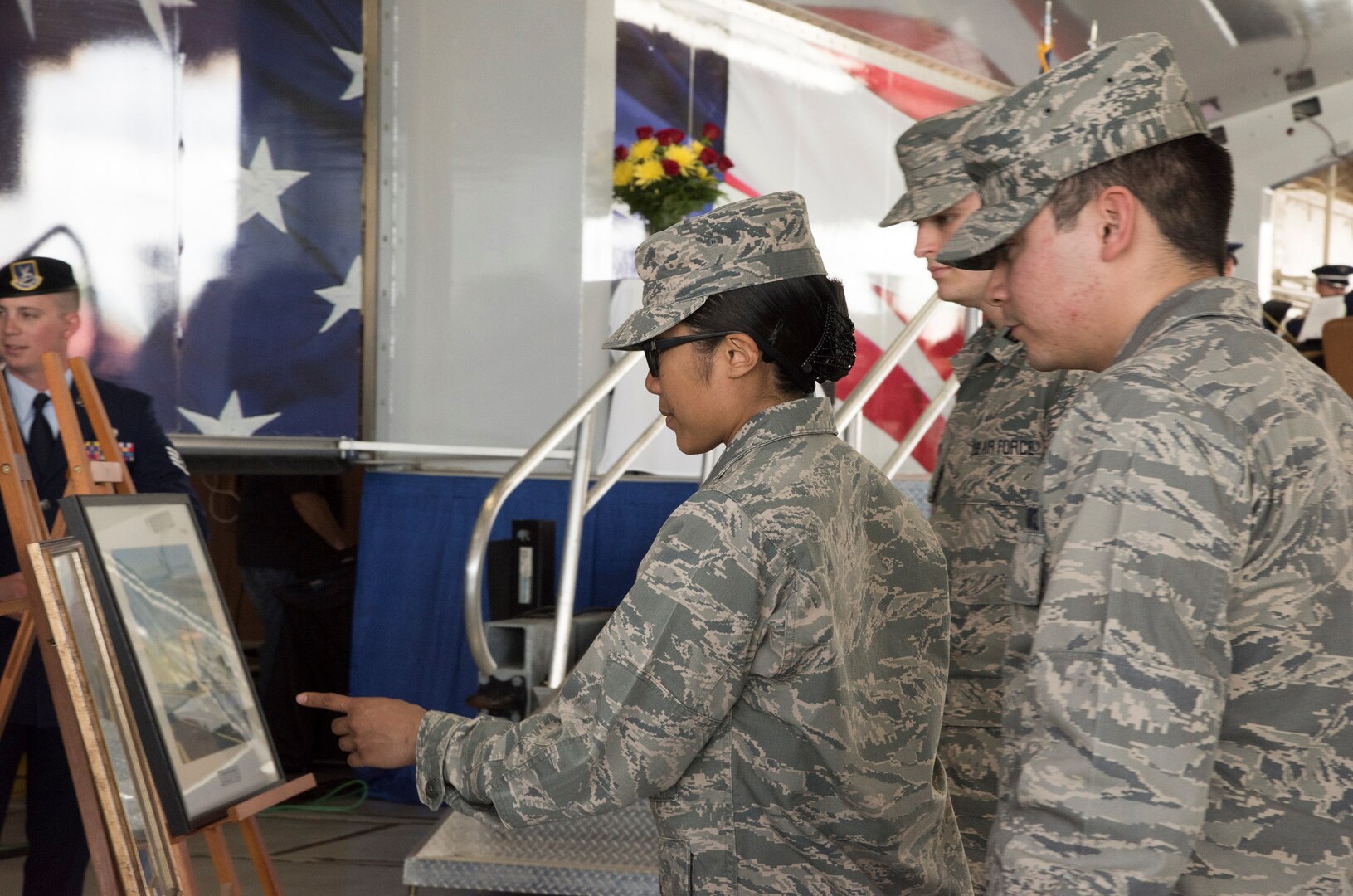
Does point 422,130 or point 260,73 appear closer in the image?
point 260,73

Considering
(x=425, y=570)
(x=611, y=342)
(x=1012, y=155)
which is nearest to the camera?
(x=1012, y=155)

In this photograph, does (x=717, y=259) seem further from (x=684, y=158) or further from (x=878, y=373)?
(x=684, y=158)

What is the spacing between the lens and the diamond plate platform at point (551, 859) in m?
3.37

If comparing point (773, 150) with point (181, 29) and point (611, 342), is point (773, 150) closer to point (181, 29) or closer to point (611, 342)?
point (181, 29)

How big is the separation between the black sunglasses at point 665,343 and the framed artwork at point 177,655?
44.2 inches

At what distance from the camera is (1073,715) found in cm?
97

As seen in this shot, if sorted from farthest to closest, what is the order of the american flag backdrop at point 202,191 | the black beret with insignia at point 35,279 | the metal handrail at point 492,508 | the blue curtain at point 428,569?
the blue curtain at point 428,569
the american flag backdrop at point 202,191
the metal handrail at point 492,508
the black beret with insignia at point 35,279

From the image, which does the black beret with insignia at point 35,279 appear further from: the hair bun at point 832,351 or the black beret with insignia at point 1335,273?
the black beret with insignia at point 1335,273

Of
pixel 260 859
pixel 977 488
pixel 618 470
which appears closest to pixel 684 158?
pixel 618 470

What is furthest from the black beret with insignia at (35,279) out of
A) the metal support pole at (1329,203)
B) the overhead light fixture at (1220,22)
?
the metal support pole at (1329,203)

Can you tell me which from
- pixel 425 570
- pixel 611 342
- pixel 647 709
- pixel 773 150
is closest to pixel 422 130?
pixel 425 570

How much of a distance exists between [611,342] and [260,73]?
13.2 ft

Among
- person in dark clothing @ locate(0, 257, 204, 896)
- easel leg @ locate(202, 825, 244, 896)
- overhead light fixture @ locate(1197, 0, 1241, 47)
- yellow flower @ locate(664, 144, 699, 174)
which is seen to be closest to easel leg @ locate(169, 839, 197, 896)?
easel leg @ locate(202, 825, 244, 896)

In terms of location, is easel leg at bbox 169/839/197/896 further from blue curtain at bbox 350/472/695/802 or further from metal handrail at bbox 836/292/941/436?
blue curtain at bbox 350/472/695/802
